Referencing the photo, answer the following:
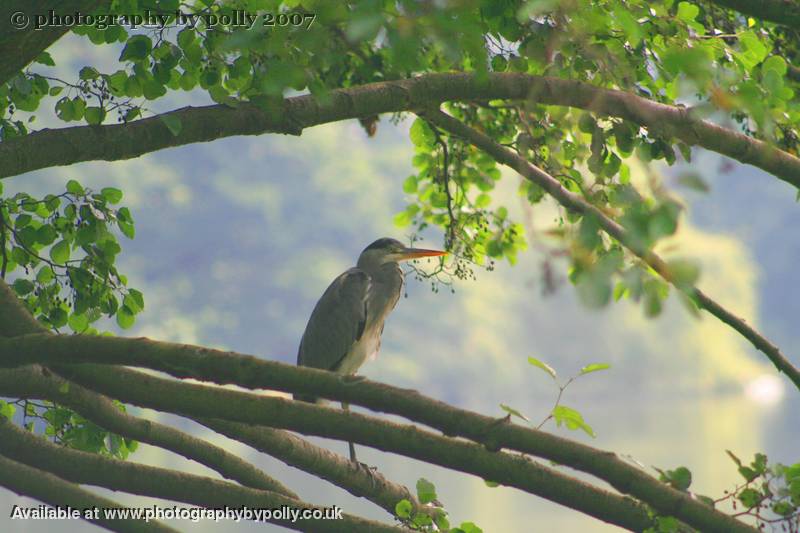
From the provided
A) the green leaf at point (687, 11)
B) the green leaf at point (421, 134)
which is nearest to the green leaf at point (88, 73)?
the green leaf at point (421, 134)

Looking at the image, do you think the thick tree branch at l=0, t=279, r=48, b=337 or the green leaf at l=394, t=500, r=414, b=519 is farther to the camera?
the green leaf at l=394, t=500, r=414, b=519

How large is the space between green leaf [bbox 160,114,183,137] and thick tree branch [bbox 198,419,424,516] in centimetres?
100

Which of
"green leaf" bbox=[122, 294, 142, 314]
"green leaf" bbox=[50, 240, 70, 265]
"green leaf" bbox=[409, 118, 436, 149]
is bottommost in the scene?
"green leaf" bbox=[122, 294, 142, 314]

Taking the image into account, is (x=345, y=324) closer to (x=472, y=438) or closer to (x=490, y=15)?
(x=490, y=15)

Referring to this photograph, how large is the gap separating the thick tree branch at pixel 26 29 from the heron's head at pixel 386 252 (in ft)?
12.3

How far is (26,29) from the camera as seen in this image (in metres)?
2.37

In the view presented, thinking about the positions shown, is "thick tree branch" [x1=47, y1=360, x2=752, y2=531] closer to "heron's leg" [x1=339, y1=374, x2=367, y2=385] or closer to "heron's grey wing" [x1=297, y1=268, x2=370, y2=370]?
"heron's leg" [x1=339, y1=374, x2=367, y2=385]

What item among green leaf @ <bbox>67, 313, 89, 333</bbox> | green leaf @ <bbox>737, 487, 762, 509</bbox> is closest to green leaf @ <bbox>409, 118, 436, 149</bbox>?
green leaf @ <bbox>67, 313, 89, 333</bbox>

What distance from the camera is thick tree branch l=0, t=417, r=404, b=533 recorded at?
2.92 m

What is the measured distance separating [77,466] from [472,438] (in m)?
1.49

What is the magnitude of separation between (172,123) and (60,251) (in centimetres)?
96

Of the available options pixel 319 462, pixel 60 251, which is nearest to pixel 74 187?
pixel 60 251

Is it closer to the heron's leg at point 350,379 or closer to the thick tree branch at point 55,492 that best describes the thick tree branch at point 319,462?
the thick tree branch at point 55,492

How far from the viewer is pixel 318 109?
125 inches
